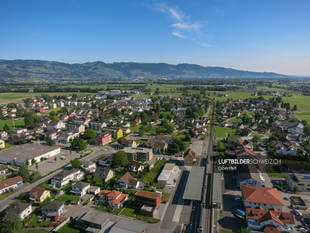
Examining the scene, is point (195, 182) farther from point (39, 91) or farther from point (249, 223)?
point (39, 91)

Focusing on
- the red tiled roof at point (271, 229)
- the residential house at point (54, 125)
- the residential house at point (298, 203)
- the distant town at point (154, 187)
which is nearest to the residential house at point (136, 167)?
the distant town at point (154, 187)

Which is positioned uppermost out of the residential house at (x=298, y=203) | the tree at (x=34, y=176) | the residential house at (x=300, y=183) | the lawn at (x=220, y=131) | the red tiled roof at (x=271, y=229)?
the residential house at (x=300, y=183)

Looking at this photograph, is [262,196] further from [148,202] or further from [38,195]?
[38,195]

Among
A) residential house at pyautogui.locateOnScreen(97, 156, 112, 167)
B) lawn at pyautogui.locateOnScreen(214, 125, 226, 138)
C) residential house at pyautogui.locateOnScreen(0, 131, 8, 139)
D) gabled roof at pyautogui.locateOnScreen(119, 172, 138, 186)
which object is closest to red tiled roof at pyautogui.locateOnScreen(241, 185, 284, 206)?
gabled roof at pyautogui.locateOnScreen(119, 172, 138, 186)

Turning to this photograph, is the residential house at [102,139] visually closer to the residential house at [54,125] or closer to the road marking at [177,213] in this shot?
the residential house at [54,125]

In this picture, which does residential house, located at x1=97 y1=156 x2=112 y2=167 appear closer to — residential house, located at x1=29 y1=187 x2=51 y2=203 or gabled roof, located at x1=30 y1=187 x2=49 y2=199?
residential house, located at x1=29 y1=187 x2=51 y2=203

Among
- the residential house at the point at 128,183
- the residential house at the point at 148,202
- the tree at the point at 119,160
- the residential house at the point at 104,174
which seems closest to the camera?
the residential house at the point at 148,202

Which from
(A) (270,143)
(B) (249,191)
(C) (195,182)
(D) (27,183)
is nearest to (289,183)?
(B) (249,191)

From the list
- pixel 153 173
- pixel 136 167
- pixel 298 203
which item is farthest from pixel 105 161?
pixel 298 203
